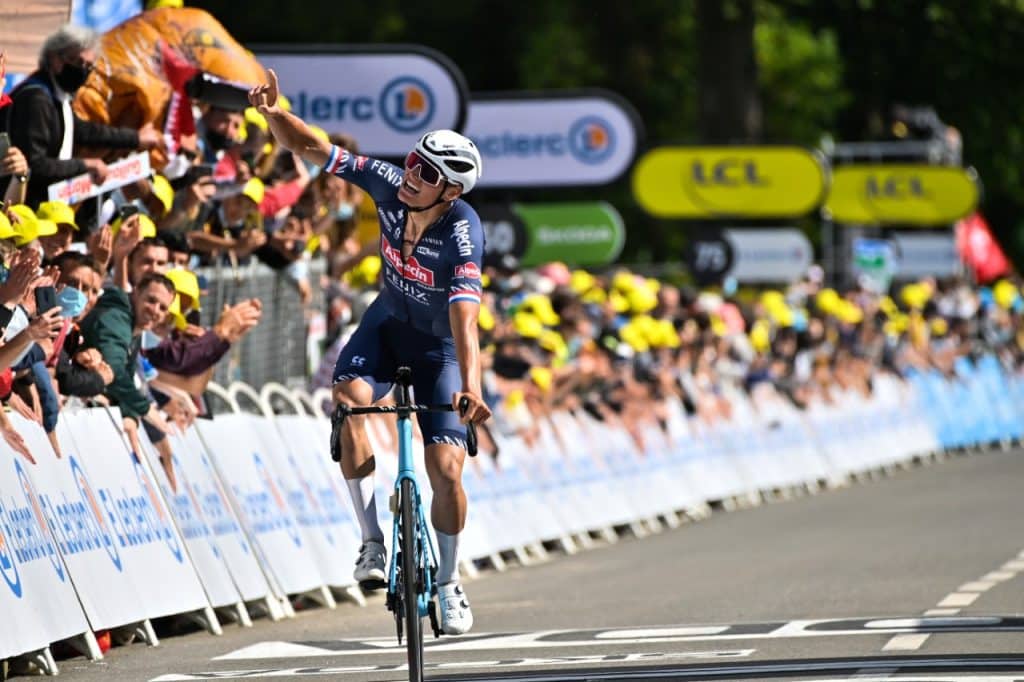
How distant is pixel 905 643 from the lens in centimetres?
1212

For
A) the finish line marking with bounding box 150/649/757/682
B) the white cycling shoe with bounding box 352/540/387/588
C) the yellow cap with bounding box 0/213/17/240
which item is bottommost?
the finish line marking with bounding box 150/649/757/682

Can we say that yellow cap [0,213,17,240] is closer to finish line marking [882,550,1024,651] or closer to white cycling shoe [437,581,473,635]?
white cycling shoe [437,581,473,635]

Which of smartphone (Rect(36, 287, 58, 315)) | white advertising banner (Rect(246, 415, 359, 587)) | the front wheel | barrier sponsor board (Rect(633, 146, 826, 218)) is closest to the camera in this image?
the front wheel

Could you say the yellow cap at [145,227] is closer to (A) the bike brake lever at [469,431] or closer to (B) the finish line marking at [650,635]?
(B) the finish line marking at [650,635]

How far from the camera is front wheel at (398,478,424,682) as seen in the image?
10.1 m

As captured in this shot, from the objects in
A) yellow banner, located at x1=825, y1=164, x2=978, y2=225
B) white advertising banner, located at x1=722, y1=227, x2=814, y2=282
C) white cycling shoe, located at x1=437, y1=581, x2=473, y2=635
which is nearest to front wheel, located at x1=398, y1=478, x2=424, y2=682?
white cycling shoe, located at x1=437, y1=581, x2=473, y2=635

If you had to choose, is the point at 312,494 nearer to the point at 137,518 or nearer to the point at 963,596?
the point at 137,518

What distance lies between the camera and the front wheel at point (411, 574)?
10.1 meters

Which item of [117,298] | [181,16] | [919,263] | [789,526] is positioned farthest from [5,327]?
[919,263]

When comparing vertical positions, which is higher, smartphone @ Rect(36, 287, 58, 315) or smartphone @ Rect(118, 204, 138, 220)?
smartphone @ Rect(118, 204, 138, 220)

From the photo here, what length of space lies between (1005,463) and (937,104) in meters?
9.95

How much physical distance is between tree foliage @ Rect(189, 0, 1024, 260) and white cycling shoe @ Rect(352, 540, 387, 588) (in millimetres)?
31284

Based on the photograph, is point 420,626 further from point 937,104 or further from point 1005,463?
point 937,104

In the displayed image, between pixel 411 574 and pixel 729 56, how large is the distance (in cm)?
3223
